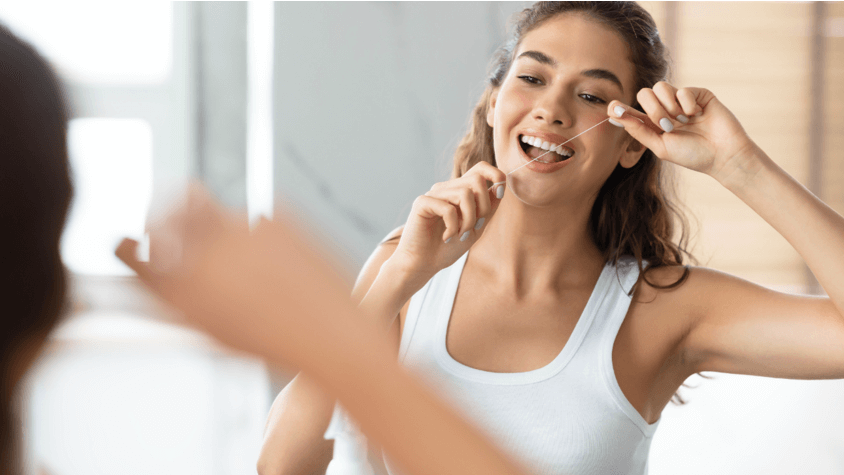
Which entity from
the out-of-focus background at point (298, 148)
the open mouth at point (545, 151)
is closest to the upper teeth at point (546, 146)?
the open mouth at point (545, 151)

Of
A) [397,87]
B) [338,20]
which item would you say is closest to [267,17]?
[338,20]

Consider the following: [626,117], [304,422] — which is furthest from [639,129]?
[304,422]

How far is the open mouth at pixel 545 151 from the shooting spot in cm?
83

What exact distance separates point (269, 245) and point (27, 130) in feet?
0.80

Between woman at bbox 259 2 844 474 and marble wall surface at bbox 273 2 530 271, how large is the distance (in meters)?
0.34

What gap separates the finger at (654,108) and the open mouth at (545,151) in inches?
5.1

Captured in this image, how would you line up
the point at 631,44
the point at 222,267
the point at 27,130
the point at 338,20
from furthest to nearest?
1. the point at 338,20
2. the point at 631,44
3. the point at 27,130
4. the point at 222,267

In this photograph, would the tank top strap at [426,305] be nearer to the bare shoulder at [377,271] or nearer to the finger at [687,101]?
the bare shoulder at [377,271]

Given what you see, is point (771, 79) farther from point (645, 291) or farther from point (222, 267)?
point (222, 267)

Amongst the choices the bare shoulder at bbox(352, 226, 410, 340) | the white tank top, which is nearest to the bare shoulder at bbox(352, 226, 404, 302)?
the bare shoulder at bbox(352, 226, 410, 340)

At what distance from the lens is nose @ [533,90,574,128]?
2.70 ft

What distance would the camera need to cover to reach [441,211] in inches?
26.9

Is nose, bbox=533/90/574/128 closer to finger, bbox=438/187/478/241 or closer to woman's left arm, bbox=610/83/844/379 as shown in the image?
woman's left arm, bbox=610/83/844/379

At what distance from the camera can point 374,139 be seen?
4.37ft
